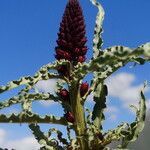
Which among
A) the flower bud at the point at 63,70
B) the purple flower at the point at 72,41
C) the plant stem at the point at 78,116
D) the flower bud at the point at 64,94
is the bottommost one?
the plant stem at the point at 78,116

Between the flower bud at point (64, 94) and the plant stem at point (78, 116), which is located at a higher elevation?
the flower bud at point (64, 94)

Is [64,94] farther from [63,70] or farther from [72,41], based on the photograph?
[72,41]

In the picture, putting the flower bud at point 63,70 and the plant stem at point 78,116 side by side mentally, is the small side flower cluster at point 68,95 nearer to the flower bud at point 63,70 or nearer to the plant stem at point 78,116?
the plant stem at point 78,116

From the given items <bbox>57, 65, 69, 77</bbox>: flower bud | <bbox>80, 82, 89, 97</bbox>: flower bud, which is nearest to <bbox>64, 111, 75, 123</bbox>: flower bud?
<bbox>80, 82, 89, 97</bbox>: flower bud

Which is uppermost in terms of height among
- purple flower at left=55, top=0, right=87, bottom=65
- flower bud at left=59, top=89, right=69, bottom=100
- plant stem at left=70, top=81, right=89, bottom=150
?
purple flower at left=55, top=0, right=87, bottom=65

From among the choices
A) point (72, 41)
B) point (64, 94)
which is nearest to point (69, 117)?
point (64, 94)

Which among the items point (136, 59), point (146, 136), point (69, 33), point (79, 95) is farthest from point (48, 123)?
point (146, 136)

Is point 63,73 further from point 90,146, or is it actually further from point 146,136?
point 146,136

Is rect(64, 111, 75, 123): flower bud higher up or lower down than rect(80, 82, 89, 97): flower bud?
lower down

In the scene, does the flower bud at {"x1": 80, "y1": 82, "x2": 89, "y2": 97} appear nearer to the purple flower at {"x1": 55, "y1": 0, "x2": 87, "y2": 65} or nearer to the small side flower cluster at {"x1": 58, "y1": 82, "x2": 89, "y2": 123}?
the small side flower cluster at {"x1": 58, "y1": 82, "x2": 89, "y2": 123}

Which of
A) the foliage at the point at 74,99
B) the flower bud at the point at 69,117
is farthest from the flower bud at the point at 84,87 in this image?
the flower bud at the point at 69,117

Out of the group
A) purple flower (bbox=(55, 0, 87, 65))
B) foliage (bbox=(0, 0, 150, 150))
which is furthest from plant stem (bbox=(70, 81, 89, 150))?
purple flower (bbox=(55, 0, 87, 65))

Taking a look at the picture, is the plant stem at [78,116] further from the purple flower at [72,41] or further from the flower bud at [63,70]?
the purple flower at [72,41]
